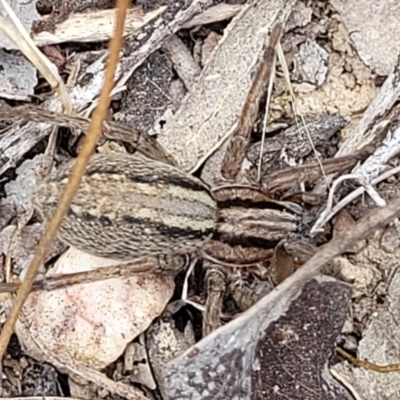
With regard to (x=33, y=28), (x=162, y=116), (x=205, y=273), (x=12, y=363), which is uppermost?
(x=33, y=28)

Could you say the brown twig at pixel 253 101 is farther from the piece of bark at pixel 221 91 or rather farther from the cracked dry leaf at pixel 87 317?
the cracked dry leaf at pixel 87 317

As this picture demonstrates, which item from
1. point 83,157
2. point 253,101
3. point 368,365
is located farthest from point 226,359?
point 83,157

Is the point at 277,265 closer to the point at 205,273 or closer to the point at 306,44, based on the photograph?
the point at 205,273

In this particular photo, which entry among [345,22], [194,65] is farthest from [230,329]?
[345,22]

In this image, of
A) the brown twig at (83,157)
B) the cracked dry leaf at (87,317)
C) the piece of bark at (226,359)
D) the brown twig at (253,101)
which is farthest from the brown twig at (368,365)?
the brown twig at (83,157)

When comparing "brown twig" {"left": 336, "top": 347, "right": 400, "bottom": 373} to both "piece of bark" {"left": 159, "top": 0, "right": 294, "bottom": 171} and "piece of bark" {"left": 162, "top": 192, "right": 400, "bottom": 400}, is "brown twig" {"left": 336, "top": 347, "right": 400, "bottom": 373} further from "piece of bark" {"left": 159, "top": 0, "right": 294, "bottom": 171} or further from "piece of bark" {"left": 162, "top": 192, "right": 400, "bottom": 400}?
"piece of bark" {"left": 159, "top": 0, "right": 294, "bottom": 171}
